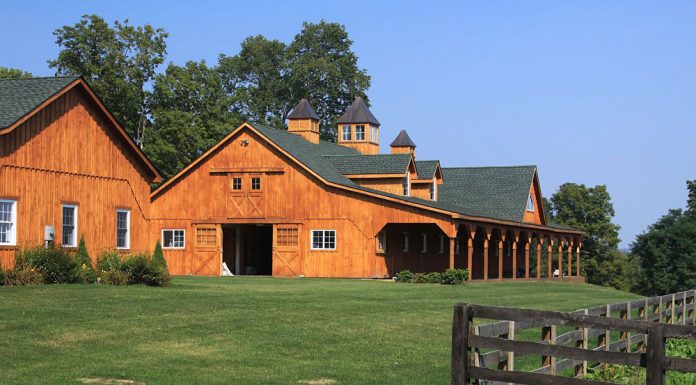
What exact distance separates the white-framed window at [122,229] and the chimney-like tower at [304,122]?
23640mm

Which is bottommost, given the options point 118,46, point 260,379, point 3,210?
point 260,379

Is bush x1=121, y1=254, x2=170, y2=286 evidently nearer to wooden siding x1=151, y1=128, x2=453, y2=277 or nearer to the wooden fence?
wooden siding x1=151, y1=128, x2=453, y2=277

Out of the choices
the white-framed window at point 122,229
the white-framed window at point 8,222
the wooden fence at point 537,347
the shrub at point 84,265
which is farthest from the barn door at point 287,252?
the wooden fence at point 537,347

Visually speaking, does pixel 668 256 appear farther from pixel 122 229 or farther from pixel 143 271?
pixel 143 271

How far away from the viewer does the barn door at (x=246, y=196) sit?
48969 millimetres

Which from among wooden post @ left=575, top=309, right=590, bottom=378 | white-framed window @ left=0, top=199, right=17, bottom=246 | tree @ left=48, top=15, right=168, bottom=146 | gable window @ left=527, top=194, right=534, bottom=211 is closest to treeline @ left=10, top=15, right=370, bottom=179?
tree @ left=48, top=15, right=168, bottom=146

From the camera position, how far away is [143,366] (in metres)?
16.0

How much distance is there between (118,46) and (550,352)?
190 ft

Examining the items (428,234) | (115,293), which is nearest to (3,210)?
(115,293)

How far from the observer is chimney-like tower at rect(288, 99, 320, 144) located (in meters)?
60.3

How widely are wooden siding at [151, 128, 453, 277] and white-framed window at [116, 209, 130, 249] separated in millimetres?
11805

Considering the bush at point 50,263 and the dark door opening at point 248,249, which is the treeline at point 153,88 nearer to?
the dark door opening at point 248,249

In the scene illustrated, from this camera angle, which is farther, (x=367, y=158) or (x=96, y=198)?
(x=367, y=158)

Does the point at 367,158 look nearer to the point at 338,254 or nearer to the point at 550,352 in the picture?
the point at 338,254
